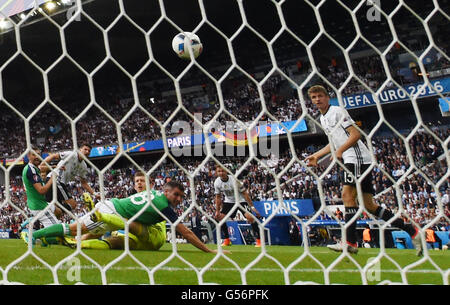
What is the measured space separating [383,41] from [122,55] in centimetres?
883

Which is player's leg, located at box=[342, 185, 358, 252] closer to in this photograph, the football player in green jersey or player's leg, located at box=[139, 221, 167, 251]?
player's leg, located at box=[139, 221, 167, 251]

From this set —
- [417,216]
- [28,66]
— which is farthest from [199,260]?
[28,66]

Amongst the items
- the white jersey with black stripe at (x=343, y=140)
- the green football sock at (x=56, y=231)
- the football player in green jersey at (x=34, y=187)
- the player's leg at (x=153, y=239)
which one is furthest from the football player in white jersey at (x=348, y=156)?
the football player in green jersey at (x=34, y=187)

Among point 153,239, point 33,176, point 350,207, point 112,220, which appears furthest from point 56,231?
point 350,207

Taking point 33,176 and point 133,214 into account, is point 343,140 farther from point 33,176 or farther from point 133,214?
point 33,176

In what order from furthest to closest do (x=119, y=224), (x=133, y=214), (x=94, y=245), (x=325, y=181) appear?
1. (x=325, y=181)
2. (x=94, y=245)
3. (x=119, y=224)
4. (x=133, y=214)

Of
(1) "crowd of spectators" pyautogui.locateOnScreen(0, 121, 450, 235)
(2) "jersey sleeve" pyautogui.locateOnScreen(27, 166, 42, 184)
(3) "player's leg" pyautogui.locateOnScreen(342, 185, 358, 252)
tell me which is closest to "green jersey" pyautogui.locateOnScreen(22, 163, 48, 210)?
(2) "jersey sleeve" pyautogui.locateOnScreen(27, 166, 42, 184)

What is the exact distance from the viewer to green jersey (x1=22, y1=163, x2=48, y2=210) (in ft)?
14.5

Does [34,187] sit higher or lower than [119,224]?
higher

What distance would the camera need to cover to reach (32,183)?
4.49 meters

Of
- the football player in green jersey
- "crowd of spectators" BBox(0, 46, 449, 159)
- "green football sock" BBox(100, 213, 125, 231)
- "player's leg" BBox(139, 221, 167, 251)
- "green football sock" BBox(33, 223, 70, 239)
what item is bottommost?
"player's leg" BBox(139, 221, 167, 251)

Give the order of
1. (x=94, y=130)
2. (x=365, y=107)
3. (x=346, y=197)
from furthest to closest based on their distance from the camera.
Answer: (x=94, y=130), (x=365, y=107), (x=346, y=197)
